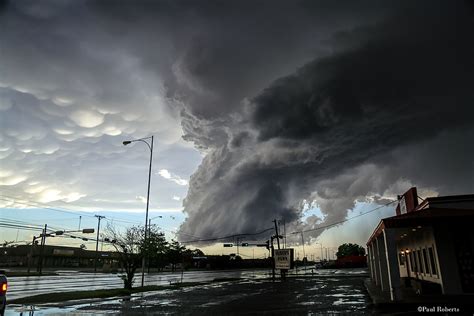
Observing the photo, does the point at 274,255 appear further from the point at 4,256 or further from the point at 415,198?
the point at 4,256

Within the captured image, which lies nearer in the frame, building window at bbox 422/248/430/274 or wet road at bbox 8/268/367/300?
building window at bbox 422/248/430/274

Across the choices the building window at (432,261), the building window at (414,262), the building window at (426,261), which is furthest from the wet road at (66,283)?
the building window at (414,262)

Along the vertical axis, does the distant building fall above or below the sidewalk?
above

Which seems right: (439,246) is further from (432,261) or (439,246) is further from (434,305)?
(434,305)

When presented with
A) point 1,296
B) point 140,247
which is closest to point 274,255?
point 140,247

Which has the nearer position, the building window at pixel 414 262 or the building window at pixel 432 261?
the building window at pixel 432 261

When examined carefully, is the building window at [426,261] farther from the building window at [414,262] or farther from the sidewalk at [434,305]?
the sidewalk at [434,305]

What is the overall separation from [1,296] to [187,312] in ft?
27.5

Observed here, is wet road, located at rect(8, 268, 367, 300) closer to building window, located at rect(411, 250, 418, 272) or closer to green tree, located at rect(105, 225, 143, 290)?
green tree, located at rect(105, 225, 143, 290)

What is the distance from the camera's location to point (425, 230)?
762 inches

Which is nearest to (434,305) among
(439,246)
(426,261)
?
(439,246)

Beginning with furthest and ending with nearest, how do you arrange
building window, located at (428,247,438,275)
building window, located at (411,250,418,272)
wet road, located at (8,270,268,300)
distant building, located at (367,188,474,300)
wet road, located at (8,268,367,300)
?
Result: wet road, located at (8,268,367,300) < wet road, located at (8,270,268,300) < building window, located at (411,250,418,272) < building window, located at (428,247,438,275) < distant building, located at (367,188,474,300)

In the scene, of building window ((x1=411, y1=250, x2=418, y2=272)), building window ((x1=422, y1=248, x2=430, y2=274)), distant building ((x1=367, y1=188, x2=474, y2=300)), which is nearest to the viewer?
distant building ((x1=367, y1=188, x2=474, y2=300))

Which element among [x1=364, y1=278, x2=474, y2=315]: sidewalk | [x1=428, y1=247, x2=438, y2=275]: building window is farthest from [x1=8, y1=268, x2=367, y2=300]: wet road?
[x1=428, y1=247, x2=438, y2=275]: building window
